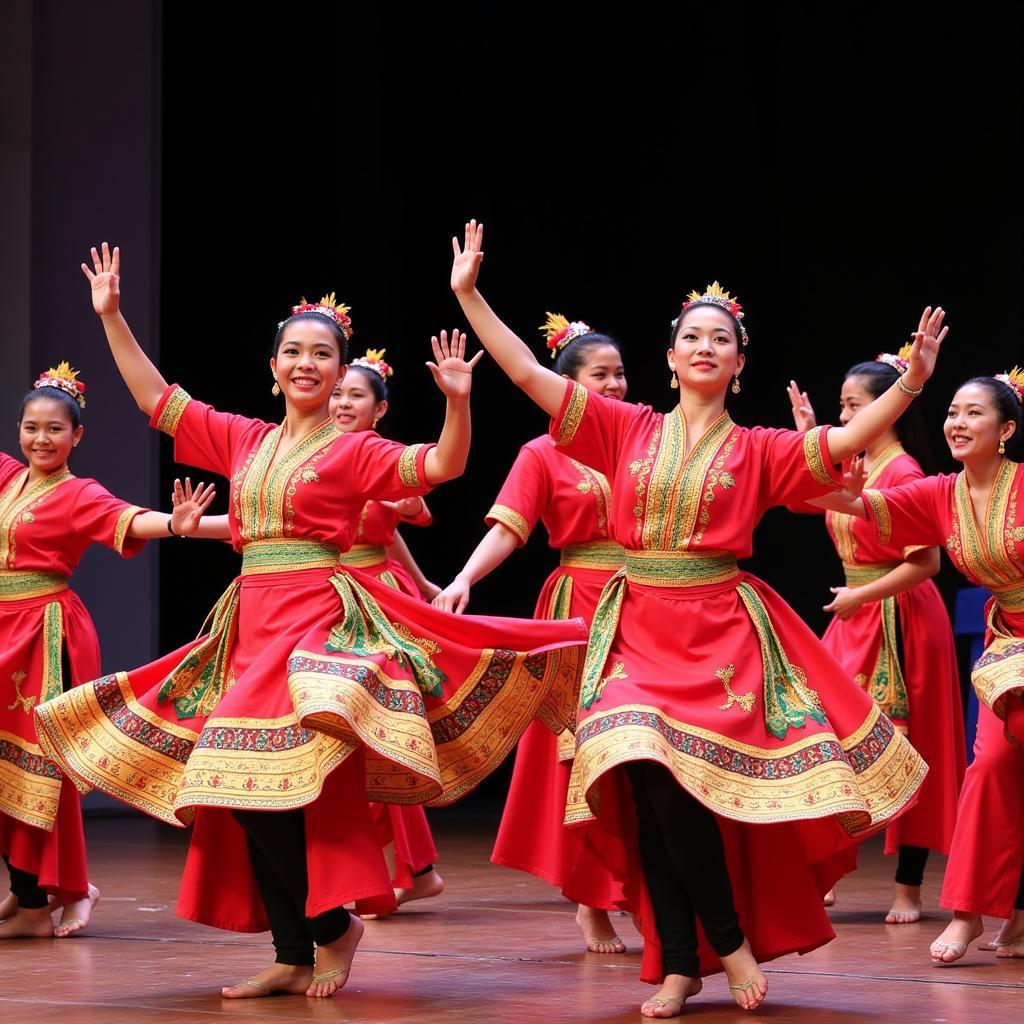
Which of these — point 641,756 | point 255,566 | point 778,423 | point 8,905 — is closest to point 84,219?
point 778,423

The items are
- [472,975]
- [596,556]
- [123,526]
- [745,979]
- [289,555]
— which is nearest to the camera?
[745,979]

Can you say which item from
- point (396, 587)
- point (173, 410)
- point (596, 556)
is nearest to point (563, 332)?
point (596, 556)

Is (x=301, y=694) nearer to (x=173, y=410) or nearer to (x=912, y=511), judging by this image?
(x=173, y=410)

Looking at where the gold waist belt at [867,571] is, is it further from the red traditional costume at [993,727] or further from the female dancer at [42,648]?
the female dancer at [42,648]

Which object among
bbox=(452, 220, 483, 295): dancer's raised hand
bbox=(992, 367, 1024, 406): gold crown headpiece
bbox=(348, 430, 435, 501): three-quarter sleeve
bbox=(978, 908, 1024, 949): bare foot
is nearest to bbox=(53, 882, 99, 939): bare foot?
bbox=(348, 430, 435, 501): three-quarter sleeve

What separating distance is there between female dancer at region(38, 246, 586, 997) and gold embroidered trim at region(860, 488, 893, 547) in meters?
0.82

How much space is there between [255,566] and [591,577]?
1.18m

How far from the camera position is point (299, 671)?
127 inches

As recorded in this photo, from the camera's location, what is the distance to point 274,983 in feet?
10.9

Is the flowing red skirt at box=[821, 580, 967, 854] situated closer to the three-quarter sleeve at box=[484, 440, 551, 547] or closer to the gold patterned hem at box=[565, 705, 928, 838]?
the three-quarter sleeve at box=[484, 440, 551, 547]

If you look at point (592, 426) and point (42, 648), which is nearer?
point (592, 426)

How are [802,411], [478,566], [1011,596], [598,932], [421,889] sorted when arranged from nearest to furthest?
[802,411]
[1011,596]
[598,932]
[478,566]
[421,889]

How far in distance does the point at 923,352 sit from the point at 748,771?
2.76ft

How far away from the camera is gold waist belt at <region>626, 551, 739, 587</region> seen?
3301mm
